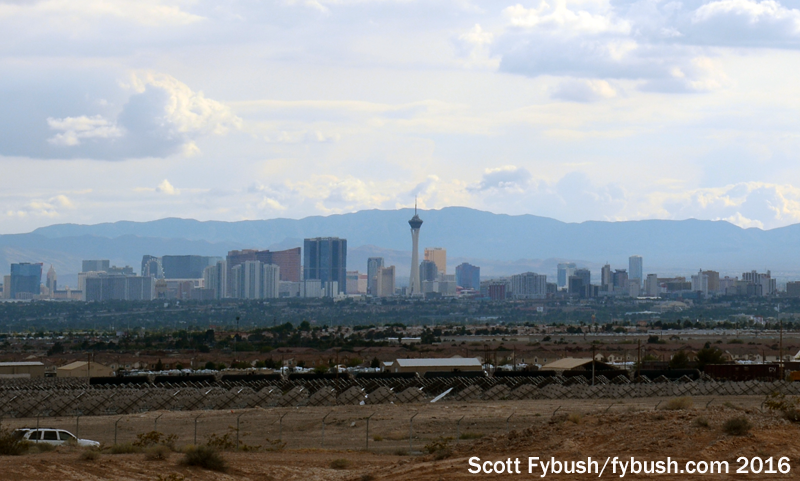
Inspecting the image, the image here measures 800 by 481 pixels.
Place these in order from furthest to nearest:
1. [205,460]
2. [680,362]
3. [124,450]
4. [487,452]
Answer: [680,362]
[124,450]
[205,460]
[487,452]

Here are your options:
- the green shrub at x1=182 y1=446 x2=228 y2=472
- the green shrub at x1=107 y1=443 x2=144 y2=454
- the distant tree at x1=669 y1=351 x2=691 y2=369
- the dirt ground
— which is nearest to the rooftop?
the distant tree at x1=669 y1=351 x2=691 y2=369

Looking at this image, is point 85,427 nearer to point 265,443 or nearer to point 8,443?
point 265,443

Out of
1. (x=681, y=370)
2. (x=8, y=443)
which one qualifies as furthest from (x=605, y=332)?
(x=8, y=443)

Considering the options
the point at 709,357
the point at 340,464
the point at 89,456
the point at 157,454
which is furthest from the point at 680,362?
the point at 89,456

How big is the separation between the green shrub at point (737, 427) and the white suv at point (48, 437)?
15.2 metres

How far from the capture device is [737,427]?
762 inches

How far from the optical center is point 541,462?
18828 millimetres

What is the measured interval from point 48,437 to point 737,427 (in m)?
17.6

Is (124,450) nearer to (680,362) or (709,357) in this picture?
(680,362)

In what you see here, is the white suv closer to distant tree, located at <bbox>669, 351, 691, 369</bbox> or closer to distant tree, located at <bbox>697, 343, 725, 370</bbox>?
distant tree, located at <bbox>669, 351, 691, 369</bbox>

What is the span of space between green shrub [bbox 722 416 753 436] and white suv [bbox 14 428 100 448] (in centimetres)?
1524

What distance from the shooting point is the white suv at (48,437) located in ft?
86.6

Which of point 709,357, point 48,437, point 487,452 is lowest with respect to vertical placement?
point 48,437

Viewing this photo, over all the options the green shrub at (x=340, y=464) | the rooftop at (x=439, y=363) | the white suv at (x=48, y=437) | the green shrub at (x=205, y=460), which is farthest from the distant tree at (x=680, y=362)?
the green shrub at (x=205, y=460)
